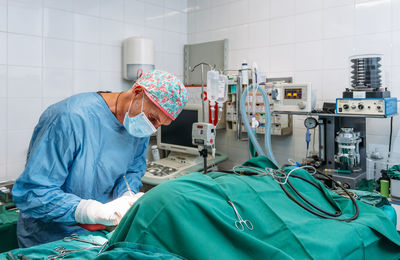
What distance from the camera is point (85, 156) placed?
1559mm

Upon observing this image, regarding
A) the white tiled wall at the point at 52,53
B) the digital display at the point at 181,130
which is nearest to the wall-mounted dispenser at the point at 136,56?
the white tiled wall at the point at 52,53

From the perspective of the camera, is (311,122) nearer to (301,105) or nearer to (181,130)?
(301,105)

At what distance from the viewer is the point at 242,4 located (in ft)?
11.8

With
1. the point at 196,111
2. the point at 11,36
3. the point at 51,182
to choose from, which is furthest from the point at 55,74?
the point at 51,182

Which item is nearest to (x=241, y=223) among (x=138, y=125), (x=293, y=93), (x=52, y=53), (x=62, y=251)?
(x=62, y=251)

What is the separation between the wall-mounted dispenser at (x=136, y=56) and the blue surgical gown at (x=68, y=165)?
1717mm

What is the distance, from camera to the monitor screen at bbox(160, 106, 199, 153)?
3.17 meters

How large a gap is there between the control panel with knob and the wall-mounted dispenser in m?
1.92

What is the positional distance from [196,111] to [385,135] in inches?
64.4

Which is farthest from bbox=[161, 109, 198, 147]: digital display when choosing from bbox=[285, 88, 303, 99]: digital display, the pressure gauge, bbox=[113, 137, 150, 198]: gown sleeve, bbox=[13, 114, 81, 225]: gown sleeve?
bbox=[13, 114, 81, 225]: gown sleeve

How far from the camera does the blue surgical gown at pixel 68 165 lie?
1414 mm

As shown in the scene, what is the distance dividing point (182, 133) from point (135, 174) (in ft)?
4.51

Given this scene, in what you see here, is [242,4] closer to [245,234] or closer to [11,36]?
[11,36]

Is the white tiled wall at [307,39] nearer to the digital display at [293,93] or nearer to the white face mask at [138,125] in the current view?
the digital display at [293,93]
